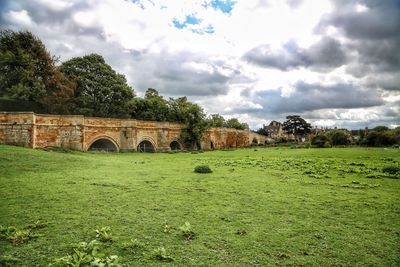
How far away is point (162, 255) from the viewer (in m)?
5.33

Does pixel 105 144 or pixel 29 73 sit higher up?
pixel 29 73

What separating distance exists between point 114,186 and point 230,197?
4401mm

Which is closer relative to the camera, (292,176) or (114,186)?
(114,186)

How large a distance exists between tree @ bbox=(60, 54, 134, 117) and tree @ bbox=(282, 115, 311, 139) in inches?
2677

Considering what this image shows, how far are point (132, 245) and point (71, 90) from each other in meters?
36.6

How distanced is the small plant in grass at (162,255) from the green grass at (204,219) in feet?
0.15

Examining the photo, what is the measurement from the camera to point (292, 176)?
15359mm

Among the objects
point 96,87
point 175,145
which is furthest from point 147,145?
point 96,87

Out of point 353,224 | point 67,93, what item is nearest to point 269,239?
point 353,224

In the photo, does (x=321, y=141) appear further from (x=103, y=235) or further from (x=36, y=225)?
(x=36, y=225)

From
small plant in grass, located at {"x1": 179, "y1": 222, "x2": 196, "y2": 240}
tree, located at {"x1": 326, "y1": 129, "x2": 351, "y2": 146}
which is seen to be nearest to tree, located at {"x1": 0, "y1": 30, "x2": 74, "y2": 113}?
small plant in grass, located at {"x1": 179, "y1": 222, "x2": 196, "y2": 240}

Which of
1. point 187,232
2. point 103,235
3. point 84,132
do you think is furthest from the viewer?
point 84,132

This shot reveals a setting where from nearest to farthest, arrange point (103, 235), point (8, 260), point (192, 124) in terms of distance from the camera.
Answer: point (8, 260), point (103, 235), point (192, 124)

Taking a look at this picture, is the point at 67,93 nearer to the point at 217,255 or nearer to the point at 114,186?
the point at 114,186
